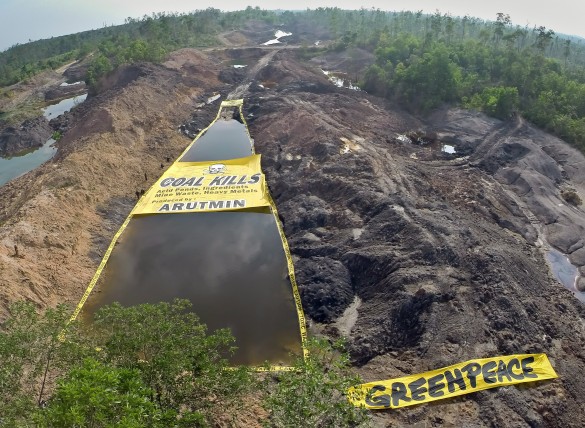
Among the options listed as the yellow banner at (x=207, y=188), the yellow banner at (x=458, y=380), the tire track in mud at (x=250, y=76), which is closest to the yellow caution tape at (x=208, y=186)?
the yellow banner at (x=207, y=188)

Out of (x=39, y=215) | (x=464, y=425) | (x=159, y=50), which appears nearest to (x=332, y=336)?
(x=464, y=425)

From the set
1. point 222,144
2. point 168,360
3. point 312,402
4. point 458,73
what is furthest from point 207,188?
point 458,73

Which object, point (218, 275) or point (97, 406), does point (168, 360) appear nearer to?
point (97, 406)

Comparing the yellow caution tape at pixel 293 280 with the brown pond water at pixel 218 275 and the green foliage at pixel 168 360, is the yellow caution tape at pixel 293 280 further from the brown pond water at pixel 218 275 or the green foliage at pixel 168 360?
the green foliage at pixel 168 360

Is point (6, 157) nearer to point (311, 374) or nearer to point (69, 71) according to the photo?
point (69, 71)

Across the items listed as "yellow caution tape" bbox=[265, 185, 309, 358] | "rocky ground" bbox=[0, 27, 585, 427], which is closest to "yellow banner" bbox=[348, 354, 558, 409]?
"rocky ground" bbox=[0, 27, 585, 427]

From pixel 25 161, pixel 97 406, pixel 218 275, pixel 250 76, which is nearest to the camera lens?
pixel 97 406
